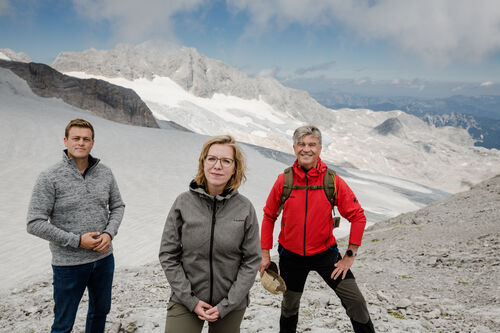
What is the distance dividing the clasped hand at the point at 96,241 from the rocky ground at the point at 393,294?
1.79 meters

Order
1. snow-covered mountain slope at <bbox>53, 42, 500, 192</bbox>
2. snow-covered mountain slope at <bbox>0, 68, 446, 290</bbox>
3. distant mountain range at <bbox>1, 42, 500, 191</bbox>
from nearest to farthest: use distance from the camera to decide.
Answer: snow-covered mountain slope at <bbox>0, 68, 446, 290</bbox> → distant mountain range at <bbox>1, 42, 500, 191</bbox> → snow-covered mountain slope at <bbox>53, 42, 500, 192</bbox>

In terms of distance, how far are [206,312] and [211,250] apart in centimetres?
51

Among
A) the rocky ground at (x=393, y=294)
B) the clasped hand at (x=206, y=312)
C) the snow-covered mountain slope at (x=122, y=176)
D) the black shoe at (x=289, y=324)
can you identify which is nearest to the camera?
the clasped hand at (x=206, y=312)

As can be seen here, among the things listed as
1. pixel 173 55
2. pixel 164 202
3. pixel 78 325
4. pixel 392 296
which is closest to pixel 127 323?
pixel 78 325

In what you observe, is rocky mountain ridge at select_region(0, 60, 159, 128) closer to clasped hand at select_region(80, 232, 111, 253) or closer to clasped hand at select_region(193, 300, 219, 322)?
clasped hand at select_region(80, 232, 111, 253)

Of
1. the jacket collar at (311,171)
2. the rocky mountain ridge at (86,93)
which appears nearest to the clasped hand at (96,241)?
the jacket collar at (311,171)

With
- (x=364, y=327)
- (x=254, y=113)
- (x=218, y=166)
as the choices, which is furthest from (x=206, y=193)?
(x=254, y=113)

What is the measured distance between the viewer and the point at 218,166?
269 cm

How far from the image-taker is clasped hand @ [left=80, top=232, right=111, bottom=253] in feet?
10.7

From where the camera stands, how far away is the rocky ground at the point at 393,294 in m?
4.72

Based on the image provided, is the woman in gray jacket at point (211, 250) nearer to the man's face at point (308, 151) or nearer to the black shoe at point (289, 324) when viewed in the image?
the man's face at point (308, 151)

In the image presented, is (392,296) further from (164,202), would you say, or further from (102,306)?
(164,202)

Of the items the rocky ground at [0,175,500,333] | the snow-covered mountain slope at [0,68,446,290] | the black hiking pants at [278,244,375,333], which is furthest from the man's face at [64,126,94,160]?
the snow-covered mountain slope at [0,68,446,290]

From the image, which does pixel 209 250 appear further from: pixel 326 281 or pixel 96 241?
pixel 326 281
